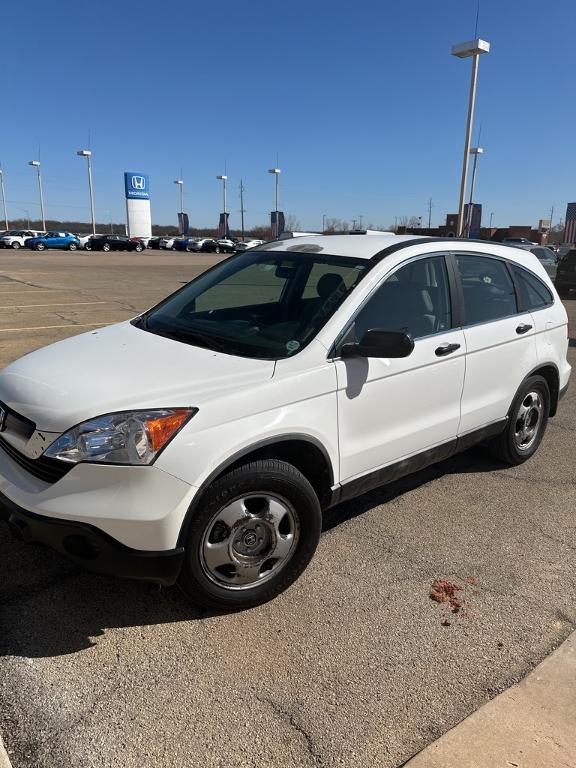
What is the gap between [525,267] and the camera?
4.57m

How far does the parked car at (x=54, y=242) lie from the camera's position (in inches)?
2038

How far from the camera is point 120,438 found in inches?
95.0

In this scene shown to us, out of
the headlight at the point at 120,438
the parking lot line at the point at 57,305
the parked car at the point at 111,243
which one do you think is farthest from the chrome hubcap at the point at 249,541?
the parked car at the point at 111,243

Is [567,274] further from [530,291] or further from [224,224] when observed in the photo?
[224,224]

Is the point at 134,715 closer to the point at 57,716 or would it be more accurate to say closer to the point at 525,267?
the point at 57,716

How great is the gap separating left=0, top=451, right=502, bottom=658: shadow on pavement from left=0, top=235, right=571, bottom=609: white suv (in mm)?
345

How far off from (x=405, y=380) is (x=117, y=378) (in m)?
1.58

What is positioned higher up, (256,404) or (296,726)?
(256,404)

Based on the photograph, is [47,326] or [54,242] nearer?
[47,326]

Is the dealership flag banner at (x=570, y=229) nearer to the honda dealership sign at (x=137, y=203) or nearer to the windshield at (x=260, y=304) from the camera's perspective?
the honda dealership sign at (x=137, y=203)

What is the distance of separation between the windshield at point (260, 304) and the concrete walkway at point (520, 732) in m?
1.75

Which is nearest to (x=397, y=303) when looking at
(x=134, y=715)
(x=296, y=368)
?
(x=296, y=368)

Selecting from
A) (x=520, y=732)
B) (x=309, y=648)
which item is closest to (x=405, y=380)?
(x=309, y=648)

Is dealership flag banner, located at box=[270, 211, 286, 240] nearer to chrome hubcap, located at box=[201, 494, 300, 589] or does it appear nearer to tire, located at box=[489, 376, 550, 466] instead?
tire, located at box=[489, 376, 550, 466]
